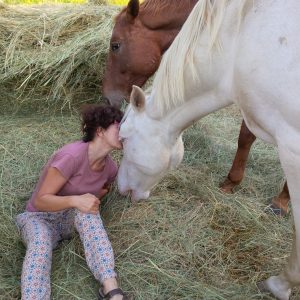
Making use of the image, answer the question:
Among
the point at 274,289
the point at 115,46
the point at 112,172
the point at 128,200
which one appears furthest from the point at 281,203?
the point at 115,46

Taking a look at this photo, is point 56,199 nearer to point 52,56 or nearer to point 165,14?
point 165,14

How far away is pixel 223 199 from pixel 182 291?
0.82 m

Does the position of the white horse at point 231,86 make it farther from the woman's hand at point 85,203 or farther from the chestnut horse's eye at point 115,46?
the chestnut horse's eye at point 115,46

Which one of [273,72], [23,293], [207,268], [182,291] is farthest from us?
[207,268]

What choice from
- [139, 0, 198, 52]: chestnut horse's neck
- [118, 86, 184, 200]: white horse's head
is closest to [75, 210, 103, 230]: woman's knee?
[118, 86, 184, 200]: white horse's head

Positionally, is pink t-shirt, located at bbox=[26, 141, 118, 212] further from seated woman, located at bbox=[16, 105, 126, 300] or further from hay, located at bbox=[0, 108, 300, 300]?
hay, located at bbox=[0, 108, 300, 300]

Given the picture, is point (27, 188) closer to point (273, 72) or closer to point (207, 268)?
point (207, 268)

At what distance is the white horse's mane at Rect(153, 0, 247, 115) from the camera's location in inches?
74.1

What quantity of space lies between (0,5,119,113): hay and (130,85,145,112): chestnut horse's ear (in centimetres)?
165

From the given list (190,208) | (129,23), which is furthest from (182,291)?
(129,23)

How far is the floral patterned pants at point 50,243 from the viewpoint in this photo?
199 centimetres

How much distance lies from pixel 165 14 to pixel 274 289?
70.1 inches

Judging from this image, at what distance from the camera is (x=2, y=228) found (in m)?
2.42

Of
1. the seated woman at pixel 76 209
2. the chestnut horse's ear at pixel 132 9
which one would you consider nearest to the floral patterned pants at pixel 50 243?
the seated woman at pixel 76 209
